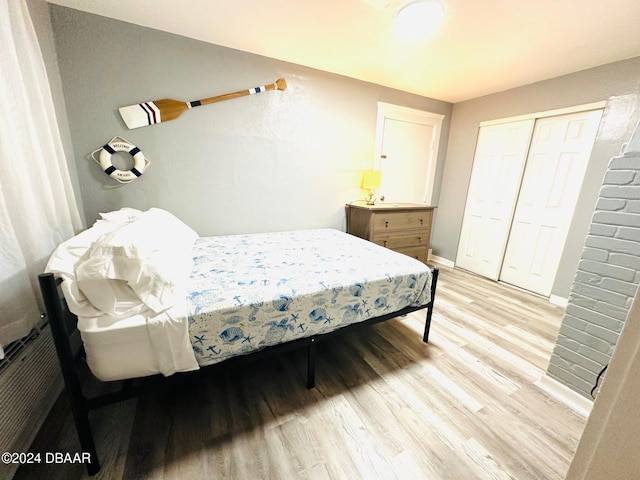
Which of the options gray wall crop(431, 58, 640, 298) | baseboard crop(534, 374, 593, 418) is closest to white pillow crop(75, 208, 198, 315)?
baseboard crop(534, 374, 593, 418)

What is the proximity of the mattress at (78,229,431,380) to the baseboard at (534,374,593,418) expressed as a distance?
0.82 m

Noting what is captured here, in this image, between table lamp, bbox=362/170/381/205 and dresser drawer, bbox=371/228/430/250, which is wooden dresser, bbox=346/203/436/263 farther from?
table lamp, bbox=362/170/381/205

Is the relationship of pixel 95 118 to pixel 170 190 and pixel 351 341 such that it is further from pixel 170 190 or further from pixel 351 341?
pixel 351 341

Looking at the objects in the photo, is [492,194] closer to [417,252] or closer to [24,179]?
[417,252]

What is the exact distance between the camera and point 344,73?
2.70 m

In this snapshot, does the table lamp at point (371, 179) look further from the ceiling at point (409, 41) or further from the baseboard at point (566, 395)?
the baseboard at point (566, 395)

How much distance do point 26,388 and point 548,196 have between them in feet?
14.3

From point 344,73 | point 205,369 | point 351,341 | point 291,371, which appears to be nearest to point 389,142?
point 344,73

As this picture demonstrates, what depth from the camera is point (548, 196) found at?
107 inches

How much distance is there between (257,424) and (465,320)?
1.99 m

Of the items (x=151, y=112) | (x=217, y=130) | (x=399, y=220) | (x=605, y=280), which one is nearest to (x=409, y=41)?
(x=399, y=220)

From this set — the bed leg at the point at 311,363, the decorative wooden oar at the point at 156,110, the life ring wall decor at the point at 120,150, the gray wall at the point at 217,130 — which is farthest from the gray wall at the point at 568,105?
the life ring wall decor at the point at 120,150

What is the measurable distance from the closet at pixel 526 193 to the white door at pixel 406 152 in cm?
58

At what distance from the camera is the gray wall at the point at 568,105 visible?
2170mm
